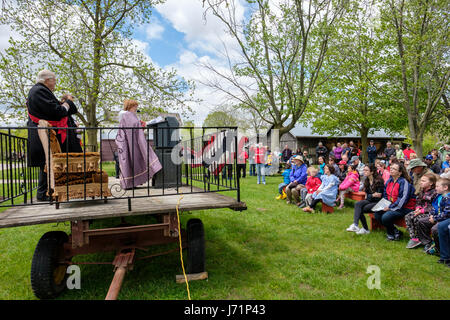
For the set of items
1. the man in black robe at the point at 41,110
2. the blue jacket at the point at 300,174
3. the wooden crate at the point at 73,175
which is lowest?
the blue jacket at the point at 300,174

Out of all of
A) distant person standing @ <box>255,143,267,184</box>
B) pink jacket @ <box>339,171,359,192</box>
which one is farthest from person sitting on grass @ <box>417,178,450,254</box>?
distant person standing @ <box>255,143,267,184</box>

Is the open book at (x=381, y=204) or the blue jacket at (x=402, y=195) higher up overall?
the blue jacket at (x=402, y=195)

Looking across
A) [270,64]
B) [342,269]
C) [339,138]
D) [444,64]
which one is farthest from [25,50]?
[339,138]

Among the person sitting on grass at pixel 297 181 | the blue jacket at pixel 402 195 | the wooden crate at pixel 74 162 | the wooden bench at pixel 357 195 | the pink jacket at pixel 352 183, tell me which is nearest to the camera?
the wooden crate at pixel 74 162

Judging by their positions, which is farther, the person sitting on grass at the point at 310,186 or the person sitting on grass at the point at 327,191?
the person sitting on grass at the point at 310,186

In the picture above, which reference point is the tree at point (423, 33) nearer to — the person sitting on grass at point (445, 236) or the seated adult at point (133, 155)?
the person sitting on grass at point (445, 236)

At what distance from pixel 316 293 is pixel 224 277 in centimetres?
121

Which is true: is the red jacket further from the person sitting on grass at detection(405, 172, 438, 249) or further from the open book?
the person sitting on grass at detection(405, 172, 438, 249)

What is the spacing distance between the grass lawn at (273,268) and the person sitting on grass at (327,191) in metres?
1.25

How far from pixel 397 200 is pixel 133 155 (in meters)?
4.93

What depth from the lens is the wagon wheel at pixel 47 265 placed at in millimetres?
3209

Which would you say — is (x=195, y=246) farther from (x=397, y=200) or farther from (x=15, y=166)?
(x=397, y=200)

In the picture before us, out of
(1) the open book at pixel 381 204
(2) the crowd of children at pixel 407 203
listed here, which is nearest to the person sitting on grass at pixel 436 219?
(2) the crowd of children at pixel 407 203

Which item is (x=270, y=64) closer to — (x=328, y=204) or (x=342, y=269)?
(x=328, y=204)
